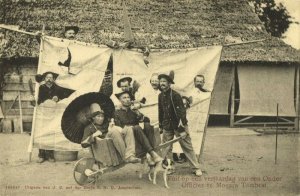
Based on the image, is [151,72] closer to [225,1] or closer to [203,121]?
[203,121]

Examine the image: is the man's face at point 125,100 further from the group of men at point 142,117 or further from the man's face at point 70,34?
the man's face at point 70,34

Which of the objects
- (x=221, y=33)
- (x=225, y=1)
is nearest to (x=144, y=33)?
(x=221, y=33)

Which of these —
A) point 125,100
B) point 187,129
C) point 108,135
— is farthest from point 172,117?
point 108,135

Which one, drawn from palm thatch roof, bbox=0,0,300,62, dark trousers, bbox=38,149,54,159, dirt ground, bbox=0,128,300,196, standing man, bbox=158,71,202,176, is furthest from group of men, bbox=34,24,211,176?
palm thatch roof, bbox=0,0,300,62

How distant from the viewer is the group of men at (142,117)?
638cm

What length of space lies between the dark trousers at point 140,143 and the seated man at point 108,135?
4.3 inches

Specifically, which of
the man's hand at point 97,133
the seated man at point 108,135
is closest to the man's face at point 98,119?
the seated man at point 108,135

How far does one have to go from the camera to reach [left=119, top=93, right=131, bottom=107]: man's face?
6609 mm

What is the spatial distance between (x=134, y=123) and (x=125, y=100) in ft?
1.17

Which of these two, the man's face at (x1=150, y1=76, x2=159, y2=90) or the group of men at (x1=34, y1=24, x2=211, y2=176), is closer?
the group of men at (x1=34, y1=24, x2=211, y2=176)

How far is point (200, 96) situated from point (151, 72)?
34.5 inches

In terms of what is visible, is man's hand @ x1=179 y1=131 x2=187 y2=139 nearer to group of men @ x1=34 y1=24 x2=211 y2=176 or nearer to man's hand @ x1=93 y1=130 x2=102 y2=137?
group of men @ x1=34 y1=24 x2=211 y2=176

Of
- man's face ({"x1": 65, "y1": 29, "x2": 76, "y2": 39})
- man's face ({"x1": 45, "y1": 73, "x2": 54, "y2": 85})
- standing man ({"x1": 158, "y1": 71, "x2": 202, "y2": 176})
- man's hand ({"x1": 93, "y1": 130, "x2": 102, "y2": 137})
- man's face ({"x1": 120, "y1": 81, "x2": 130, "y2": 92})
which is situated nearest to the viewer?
man's hand ({"x1": 93, "y1": 130, "x2": 102, "y2": 137})

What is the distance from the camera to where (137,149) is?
6441 millimetres
